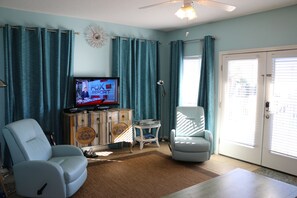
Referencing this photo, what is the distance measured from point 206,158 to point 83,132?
6.85 ft

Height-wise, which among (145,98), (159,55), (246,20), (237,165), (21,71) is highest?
(246,20)

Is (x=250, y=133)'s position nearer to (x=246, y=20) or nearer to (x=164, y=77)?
(x=246, y=20)

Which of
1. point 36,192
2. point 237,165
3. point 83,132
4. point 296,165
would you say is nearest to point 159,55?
point 83,132

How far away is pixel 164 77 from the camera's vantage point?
5738 mm

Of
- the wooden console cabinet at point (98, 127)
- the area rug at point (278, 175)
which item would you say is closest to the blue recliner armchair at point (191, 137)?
the area rug at point (278, 175)

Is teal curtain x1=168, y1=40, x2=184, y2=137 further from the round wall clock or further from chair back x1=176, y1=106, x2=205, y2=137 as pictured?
the round wall clock

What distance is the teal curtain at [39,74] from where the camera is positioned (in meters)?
3.81

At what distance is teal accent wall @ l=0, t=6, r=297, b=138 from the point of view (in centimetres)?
372

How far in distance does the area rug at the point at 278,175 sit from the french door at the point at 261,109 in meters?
0.08

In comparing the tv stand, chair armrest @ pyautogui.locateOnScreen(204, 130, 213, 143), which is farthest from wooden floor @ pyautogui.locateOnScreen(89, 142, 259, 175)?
chair armrest @ pyautogui.locateOnScreen(204, 130, 213, 143)

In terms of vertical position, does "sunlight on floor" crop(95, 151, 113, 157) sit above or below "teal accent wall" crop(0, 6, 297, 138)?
below

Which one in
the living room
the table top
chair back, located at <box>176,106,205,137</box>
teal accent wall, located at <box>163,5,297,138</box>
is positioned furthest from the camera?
the table top

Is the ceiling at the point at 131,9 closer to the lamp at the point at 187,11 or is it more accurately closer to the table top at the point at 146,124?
the lamp at the point at 187,11

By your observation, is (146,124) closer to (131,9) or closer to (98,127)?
(98,127)
